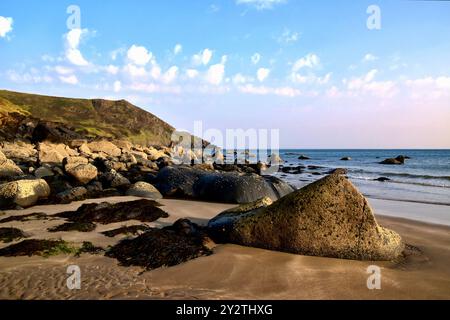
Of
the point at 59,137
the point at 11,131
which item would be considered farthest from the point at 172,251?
the point at 11,131

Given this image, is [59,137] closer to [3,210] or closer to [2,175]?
[2,175]

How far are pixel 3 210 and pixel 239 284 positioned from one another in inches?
270

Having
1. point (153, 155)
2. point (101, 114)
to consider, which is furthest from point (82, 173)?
point (101, 114)

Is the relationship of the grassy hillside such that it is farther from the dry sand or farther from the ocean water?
the dry sand

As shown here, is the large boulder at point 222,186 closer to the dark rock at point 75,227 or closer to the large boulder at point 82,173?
the large boulder at point 82,173

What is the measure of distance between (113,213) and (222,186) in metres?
3.94

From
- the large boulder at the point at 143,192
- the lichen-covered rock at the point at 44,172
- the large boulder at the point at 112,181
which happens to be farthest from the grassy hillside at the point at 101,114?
the large boulder at the point at 143,192

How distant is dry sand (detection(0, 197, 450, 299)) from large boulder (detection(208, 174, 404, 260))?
0.19 metres

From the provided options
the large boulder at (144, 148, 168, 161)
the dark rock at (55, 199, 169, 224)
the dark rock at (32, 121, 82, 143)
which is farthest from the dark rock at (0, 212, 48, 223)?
the dark rock at (32, 121, 82, 143)

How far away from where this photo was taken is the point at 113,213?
7438 millimetres

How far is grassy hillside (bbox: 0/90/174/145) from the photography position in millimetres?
83312

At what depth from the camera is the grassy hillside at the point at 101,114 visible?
273 ft

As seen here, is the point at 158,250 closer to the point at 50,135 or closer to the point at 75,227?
the point at 75,227
